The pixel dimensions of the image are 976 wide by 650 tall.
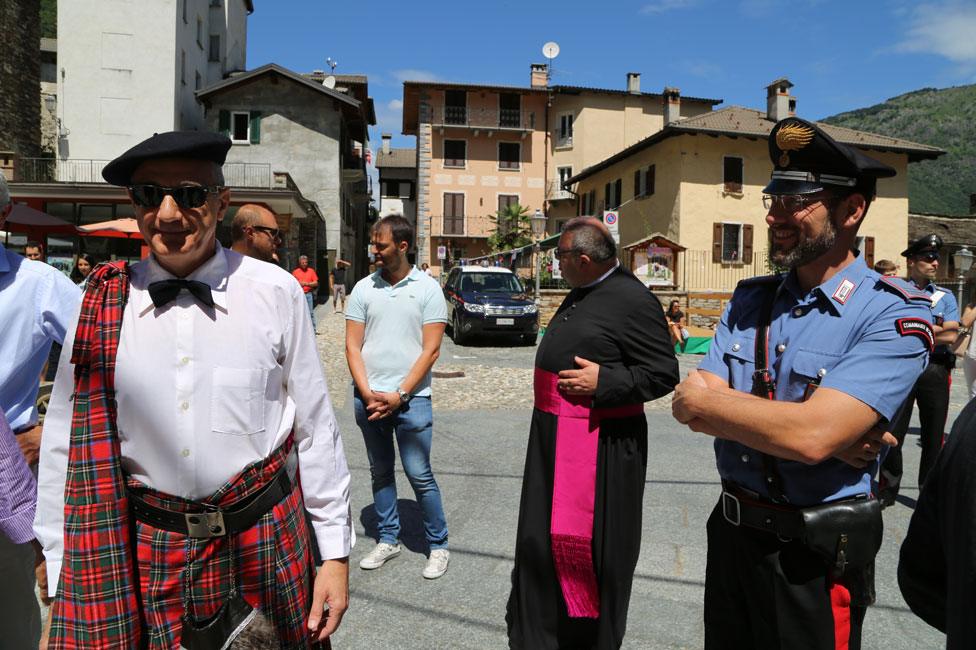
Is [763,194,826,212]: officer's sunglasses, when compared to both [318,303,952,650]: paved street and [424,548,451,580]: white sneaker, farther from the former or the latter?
[424,548,451,580]: white sneaker

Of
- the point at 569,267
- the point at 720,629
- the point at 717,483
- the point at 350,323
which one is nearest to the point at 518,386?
the point at 717,483

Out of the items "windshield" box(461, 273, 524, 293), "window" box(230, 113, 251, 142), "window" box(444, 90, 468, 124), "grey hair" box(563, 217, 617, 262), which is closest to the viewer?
"grey hair" box(563, 217, 617, 262)

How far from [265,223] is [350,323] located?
34.3 inches

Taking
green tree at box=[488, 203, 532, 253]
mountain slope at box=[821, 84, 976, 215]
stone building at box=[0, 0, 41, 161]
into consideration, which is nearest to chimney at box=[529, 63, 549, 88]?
green tree at box=[488, 203, 532, 253]

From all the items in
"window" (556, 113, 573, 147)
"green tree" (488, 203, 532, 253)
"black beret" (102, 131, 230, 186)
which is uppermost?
"window" (556, 113, 573, 147)

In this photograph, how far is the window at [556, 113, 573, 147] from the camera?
45.1 m

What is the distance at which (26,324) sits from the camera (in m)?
2.51

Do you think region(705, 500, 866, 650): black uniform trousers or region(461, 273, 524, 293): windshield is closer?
region(705, 500, 866, 650): black uniform trousers

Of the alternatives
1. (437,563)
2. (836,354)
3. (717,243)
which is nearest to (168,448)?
(836,354)

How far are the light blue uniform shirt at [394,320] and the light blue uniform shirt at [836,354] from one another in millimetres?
2257

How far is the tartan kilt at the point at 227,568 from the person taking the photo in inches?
74.3

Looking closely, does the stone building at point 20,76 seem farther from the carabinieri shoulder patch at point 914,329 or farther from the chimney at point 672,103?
the carabinieri shoulder patch at point 914,329

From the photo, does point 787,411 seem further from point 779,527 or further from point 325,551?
point 325,551

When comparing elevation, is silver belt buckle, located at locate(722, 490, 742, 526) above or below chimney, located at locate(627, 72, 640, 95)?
below
